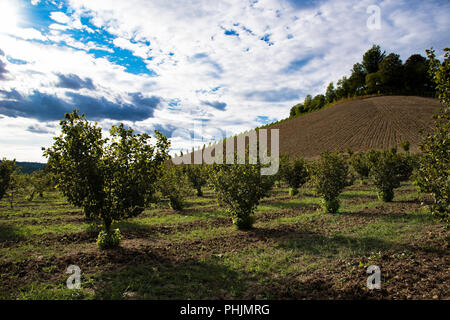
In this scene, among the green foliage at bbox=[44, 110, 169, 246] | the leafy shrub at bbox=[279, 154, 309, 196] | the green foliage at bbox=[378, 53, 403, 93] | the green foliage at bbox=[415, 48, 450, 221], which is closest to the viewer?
the green foliage at bbox=[415, 48, 450, 221]

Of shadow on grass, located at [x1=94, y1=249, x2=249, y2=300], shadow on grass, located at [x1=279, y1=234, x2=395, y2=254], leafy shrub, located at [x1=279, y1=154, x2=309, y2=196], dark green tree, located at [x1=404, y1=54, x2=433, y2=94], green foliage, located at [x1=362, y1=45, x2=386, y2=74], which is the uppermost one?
green foliage, located at [x1=362, y1=45, x2=386, y2=74]

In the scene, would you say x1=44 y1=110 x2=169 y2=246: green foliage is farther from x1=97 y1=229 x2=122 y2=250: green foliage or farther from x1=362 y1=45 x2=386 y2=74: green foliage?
x1=362 y1=45 x2=386 y2=74: green foliage

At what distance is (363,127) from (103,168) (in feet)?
254

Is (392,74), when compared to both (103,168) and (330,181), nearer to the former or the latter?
(330,181)

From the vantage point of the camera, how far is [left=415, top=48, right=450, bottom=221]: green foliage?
7.54 m

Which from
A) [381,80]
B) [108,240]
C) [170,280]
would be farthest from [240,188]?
[381,80]

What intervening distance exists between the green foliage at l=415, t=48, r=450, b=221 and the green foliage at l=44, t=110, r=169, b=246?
398 inches

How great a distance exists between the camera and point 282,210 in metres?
→ 20.1

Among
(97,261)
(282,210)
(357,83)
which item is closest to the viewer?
(97,261)

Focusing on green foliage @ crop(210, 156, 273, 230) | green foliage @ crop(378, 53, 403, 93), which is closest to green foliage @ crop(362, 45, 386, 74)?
green foliage @ crop(378, 53, 403, 93)

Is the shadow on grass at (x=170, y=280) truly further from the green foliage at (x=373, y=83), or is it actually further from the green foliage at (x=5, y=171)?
the green foliage at (x=373, y=83)

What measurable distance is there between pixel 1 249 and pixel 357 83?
13282 centimetres

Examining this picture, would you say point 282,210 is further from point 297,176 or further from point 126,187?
point 126,187
